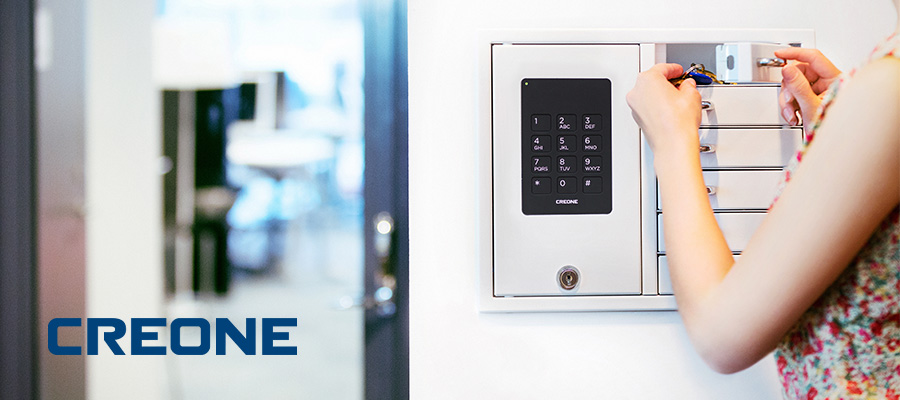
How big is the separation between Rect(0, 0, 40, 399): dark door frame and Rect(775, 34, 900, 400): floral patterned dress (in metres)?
0.96

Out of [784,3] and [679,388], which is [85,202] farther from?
[784,3]

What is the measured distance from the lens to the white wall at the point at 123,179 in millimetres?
842

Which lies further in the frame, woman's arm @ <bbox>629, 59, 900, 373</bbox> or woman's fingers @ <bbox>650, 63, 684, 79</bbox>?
woman's fingers @ <bbox>650, 63, 684, 79</bbox>

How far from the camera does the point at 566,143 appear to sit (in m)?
0.66

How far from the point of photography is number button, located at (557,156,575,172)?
0.66 m

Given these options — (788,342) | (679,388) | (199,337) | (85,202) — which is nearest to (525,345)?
(679,388)

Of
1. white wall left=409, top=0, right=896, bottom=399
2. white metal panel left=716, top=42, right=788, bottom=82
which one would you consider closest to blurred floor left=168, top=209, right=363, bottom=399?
white wall left=409, top=0, right=896, bottom=399

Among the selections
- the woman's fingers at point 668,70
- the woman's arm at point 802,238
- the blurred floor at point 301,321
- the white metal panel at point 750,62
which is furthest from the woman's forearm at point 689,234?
the blurred floor at point 301,321

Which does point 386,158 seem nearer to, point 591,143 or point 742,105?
point 591,143

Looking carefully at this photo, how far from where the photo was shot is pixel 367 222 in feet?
2.53

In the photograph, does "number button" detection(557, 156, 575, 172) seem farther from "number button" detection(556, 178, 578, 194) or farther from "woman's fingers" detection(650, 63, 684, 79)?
"woman's fingers" detection(650, 63, 684, 79)

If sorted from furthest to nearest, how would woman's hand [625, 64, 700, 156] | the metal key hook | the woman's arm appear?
the metal key hook → woman's hand [625, 64, 700, 156] → the woman's arm

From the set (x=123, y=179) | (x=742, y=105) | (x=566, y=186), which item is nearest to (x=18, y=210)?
(x=123, y=179)

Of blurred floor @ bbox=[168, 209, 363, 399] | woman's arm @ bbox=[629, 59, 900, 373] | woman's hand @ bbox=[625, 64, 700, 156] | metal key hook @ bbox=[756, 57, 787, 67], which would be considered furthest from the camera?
blurred floor @ bbox=[168, 209, 363, 399]
